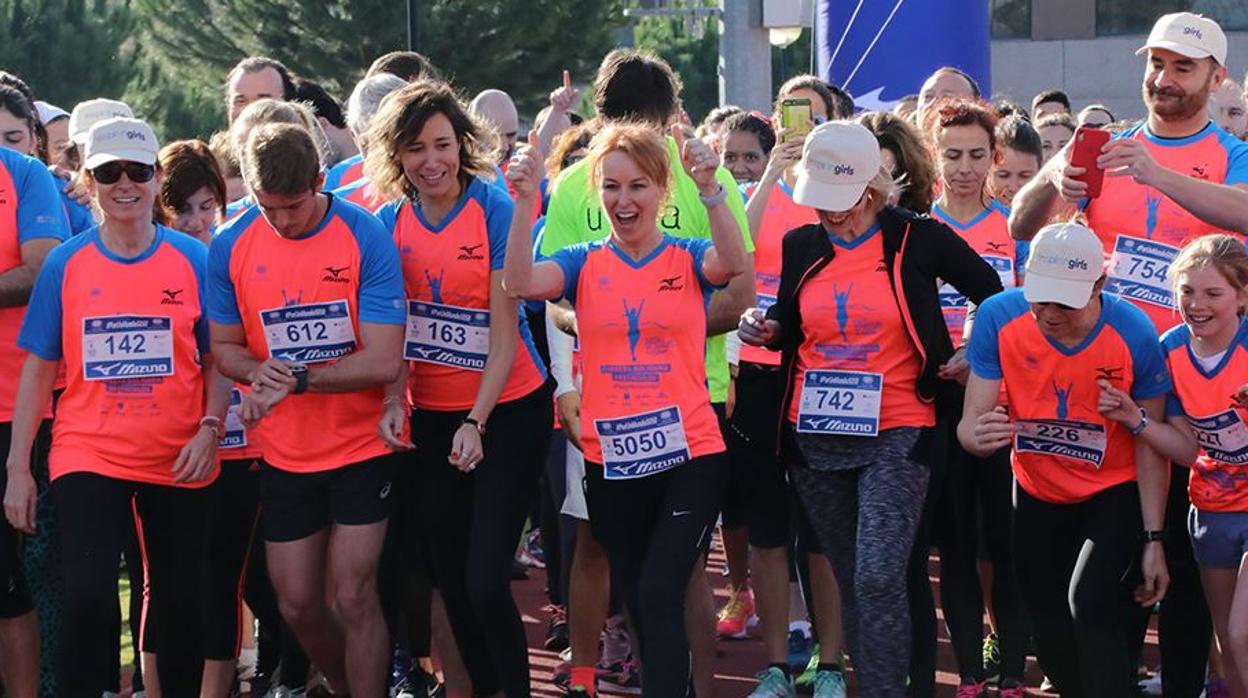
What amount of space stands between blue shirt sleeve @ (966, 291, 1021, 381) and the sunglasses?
265 cm

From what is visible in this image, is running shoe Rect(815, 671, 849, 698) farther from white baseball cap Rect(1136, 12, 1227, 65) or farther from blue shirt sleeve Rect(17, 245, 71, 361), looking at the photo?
blue shirt sleeve Rect(17, 245, 71, 361)

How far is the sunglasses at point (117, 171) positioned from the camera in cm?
639

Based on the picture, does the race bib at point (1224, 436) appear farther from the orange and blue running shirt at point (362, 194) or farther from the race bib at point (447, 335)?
the orange and blue running shirt at point (362, 194)

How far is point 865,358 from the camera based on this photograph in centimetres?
643

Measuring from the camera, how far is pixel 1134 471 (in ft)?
20.6

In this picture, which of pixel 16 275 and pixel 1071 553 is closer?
pixel 1071 553

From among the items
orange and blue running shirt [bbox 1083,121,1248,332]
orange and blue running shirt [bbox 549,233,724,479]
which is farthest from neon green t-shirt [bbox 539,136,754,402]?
orange and blue running shirt [bbox 1083,121,1248,332]

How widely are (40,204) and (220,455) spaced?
3.47 feet

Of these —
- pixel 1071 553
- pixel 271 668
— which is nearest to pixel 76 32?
pixel 271 668

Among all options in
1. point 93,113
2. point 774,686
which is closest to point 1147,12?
point 93,113

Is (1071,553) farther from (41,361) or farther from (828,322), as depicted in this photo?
(41,361)

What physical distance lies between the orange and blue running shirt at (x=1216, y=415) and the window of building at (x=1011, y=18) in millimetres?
28115

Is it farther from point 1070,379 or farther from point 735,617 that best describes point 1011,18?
point 1070,379

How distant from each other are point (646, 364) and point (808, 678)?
1.98m
